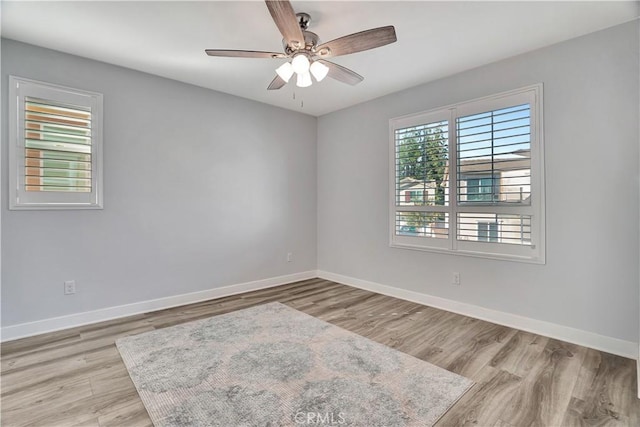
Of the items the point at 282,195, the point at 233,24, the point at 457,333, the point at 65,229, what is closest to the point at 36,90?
the point at 65,229

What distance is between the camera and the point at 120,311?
330 cm

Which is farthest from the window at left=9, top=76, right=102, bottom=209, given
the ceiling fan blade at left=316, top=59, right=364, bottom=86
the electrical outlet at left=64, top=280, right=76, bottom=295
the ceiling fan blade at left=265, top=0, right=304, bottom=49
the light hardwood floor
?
the ceiling fan blade at left=316, top=59, right=364, bottom=86

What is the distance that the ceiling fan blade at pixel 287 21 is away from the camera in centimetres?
172

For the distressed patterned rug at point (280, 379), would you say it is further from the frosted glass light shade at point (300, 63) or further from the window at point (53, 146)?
the frosted glass light shade at point (300, 63)

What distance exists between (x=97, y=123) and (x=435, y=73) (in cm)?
366

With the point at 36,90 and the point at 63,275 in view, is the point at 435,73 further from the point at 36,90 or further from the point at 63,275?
the point at 63,275

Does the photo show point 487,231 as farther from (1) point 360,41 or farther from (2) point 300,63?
(2) point 300,63

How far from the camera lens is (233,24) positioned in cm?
249

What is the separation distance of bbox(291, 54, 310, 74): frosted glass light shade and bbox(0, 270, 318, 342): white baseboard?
2.97m

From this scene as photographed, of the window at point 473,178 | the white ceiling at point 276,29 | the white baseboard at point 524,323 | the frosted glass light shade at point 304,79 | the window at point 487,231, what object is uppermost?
the white ceiling at point 276,29

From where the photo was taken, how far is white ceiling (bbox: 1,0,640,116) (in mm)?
2277

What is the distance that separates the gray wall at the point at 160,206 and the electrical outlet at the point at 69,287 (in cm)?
4

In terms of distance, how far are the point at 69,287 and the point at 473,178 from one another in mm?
4278

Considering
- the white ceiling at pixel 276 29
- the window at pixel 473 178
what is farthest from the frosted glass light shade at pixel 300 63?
the window at pixel 473 178
